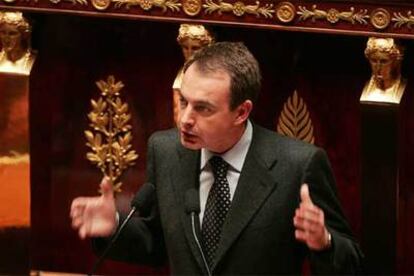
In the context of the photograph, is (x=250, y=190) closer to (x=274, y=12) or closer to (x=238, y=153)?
(x=238, y=153)

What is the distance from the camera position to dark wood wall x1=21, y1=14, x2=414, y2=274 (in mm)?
2143

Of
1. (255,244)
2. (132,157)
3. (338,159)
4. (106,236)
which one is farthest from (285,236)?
(132,157)

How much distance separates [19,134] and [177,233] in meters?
0.55

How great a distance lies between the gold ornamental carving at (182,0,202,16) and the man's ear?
14.5 inches

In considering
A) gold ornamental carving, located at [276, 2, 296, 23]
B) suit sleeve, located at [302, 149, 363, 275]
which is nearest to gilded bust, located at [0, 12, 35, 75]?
gold ornamental carving, located at [276, 2, 296, 23]

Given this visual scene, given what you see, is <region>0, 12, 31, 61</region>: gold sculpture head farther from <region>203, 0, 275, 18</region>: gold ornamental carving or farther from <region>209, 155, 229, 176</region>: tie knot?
<region>209, 155, 229, 176</region>: tie knot

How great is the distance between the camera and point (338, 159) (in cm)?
217

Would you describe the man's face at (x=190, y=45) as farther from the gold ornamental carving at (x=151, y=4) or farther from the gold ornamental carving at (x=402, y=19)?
the gold ornamental carving at (x=402, y=19)

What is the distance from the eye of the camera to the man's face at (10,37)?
2.21m

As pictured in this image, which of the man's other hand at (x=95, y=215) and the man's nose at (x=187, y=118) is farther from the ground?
the man's nose at (x=187, y=118)

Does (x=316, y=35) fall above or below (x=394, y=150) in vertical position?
above

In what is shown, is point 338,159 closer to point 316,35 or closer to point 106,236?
point 316,35

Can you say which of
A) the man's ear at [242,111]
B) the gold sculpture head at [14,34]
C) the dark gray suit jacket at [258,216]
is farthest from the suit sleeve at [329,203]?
the gold sculpture head at [14,34]

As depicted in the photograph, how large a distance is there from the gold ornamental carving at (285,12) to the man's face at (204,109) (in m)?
0.33
